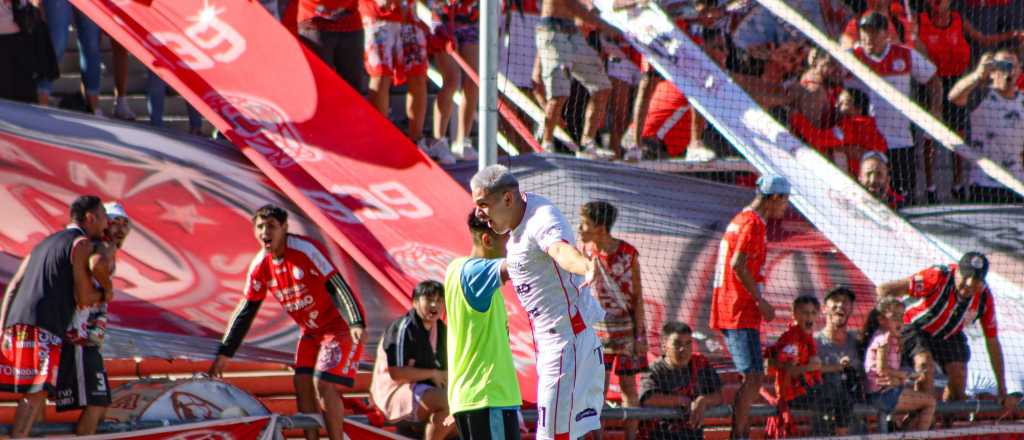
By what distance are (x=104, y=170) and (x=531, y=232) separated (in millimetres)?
4342

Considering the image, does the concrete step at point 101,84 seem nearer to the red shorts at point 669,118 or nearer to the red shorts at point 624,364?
the red shorts at point 669,118

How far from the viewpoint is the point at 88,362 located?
308 inches

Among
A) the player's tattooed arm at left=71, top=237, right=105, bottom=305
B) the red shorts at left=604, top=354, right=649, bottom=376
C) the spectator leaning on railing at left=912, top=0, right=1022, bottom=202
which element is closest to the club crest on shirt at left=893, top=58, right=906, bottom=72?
the spectator leaning on railing at left=912, top=0, right=1022, bottom=202

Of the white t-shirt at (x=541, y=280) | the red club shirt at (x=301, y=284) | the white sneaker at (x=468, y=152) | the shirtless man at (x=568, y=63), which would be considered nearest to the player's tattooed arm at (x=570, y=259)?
the white t-shirt at (x=541, y=280)

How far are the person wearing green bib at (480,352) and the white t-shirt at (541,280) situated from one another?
19cm

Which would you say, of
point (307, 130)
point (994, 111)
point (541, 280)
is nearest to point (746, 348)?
point (541, 280)

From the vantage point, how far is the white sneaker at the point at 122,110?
10797mm

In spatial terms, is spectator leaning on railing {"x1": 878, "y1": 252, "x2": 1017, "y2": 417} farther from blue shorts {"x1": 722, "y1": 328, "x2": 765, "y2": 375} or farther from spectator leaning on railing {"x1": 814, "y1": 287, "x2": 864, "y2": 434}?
blue shorts {"x1": 722, "y1": 328, "x2": 765, "y2": 375}

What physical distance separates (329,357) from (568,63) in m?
3.03

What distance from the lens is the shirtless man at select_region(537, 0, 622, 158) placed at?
33.7 ft

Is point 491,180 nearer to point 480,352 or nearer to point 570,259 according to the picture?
point 570,259

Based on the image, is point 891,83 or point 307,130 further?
point 891,83

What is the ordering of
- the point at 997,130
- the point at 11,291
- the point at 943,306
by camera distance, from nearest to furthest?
the point at 11,291 → the point at 943,306 → the point at 997,130

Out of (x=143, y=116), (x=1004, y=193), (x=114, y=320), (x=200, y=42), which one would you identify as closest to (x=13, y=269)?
(x=114, y=320)
